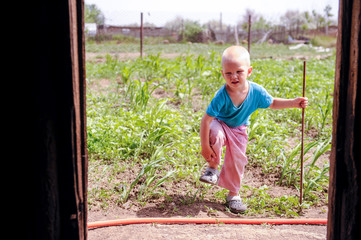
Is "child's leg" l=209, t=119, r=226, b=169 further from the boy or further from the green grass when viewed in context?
the green grass

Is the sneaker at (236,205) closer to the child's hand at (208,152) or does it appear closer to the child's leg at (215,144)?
the child's leg at (215,144)

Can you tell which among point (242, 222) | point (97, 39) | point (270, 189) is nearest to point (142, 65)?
point (270, 189)

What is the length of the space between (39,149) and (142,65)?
7364 millimetres

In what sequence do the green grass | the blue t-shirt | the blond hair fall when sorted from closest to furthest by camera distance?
the blond hair → the blue t-shirt → the green grass

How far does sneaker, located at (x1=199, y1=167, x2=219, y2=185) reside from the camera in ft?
9.39

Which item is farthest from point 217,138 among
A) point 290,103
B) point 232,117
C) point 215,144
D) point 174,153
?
point 174,153

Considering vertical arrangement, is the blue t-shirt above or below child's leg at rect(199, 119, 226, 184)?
above

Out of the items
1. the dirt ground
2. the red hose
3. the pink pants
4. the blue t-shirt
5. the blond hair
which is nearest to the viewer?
the dirt ground

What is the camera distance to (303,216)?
2887 mm

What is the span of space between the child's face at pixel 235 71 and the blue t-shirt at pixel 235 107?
12cm

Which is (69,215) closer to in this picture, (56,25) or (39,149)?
(39,149)

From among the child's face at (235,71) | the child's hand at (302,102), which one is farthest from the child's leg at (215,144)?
the child's hand at (302,102)

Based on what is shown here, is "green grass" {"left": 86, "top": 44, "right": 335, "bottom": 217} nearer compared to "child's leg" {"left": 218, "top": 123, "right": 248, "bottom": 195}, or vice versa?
"child's leg" {"left": 218, "top": 123, "right": 248, "bottom": 195}

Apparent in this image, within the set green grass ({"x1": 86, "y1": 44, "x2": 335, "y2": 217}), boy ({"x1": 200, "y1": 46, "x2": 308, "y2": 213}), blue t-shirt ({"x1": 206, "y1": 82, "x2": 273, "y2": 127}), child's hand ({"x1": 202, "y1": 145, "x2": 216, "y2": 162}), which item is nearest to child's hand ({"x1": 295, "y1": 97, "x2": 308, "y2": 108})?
boy ({"x1": 200, "y1": 46, "x2": 308, "y2": 213})
